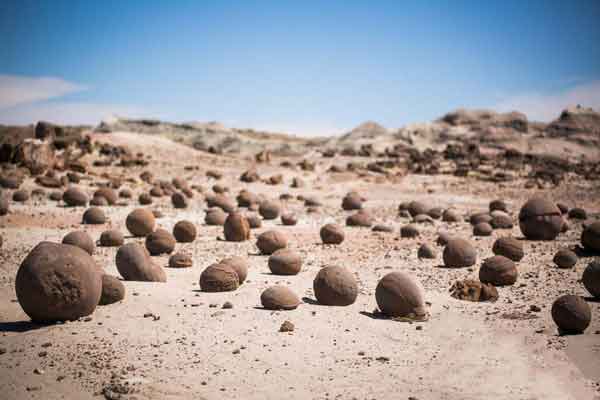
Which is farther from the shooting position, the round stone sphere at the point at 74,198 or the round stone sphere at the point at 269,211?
the round stone sphere at the point at 74,198

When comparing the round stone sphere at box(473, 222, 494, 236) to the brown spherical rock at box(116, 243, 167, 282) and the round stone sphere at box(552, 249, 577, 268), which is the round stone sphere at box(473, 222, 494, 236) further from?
the brown spherical rock at box(116, 243, 167, 282)

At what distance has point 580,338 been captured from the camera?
25.5 feet

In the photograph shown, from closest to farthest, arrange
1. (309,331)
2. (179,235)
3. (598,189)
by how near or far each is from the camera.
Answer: (309,331) < (179,235) < (598,189)

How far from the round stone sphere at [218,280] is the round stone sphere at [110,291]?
1.50 m

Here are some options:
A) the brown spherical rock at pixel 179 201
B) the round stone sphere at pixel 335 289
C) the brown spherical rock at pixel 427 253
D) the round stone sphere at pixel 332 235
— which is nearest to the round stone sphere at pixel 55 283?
the round stone sphere at pixel 335 289

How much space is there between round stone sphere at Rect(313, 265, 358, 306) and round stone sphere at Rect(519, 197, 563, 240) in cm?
869

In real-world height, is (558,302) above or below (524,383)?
above

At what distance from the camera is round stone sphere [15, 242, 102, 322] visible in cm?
717

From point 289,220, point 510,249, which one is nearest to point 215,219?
point 289,220

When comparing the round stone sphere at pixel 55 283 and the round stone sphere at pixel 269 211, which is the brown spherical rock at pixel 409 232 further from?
the round stone sphere at pixel 55 283

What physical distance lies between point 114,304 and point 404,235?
984cm

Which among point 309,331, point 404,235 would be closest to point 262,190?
point 404,235

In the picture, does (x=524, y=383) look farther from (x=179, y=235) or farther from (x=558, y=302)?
(x=179, y=235)

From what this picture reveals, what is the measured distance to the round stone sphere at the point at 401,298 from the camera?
8492mm
